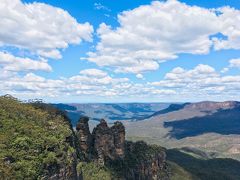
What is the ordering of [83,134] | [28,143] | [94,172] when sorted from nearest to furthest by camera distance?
[28,143] → [94,172] → [83,134]

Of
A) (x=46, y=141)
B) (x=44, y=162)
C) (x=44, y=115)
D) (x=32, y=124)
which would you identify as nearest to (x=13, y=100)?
(x=44, y=115)

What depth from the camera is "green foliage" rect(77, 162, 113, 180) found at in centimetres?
18025

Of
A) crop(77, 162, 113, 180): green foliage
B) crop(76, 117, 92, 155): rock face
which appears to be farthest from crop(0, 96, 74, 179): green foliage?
crop(76, 117, 92, 155): rock face

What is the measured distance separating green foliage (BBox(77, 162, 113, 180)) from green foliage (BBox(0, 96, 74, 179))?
51.2m

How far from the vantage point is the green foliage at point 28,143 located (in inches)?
3871

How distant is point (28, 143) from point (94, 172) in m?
82.8

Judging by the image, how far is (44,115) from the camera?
142 metres

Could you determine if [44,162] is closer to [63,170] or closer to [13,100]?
[63,170]

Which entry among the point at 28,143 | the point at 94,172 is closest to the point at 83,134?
the point at 94,172

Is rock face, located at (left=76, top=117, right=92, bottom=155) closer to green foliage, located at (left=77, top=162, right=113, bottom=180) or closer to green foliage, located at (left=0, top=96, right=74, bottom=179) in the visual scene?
green foliage, located at (left=77, top=162, right=113, bottom=180)

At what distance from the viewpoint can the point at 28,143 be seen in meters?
108

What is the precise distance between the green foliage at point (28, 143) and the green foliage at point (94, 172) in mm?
51206

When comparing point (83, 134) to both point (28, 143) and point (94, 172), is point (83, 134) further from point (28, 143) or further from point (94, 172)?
point (28, 143)

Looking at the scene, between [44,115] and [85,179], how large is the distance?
48881 mm
